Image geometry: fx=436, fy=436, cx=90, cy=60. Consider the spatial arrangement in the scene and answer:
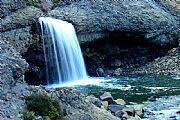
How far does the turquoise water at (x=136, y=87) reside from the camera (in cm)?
3530

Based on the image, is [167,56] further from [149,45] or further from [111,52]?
[111,52]

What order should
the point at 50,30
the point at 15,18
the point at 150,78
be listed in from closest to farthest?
the point at 15,18 → the point at 50,30 → the point at 150,78

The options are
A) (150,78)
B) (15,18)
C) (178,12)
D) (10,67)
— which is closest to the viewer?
(10,67)

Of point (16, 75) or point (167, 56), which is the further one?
point (167, 56)

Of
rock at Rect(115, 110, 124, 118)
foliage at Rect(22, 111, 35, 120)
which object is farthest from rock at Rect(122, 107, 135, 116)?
foliage at Rect(22, 111, 35, 120)

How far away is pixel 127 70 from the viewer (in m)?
51.4

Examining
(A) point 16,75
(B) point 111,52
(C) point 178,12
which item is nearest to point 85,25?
(B) point 111,52

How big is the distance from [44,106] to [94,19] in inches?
1124

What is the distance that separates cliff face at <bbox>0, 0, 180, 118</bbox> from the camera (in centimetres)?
3997

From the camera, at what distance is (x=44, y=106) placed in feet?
63.6

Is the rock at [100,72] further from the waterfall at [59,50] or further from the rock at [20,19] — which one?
the rock at [20,19]

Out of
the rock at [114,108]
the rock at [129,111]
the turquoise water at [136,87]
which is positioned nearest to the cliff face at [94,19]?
the turquoise water at [136,87]

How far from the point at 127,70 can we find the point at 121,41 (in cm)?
352

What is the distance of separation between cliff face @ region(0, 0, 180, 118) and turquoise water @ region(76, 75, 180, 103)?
5715mm
